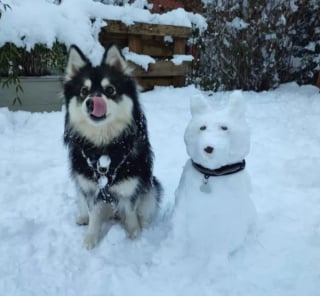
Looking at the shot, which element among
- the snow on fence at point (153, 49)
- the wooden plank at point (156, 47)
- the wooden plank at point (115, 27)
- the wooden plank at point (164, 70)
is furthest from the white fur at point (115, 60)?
the wooden plank at point (156, 47)

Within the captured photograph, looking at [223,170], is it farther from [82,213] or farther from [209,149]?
[82,213]

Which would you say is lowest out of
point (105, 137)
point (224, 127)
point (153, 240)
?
point (153, 240)

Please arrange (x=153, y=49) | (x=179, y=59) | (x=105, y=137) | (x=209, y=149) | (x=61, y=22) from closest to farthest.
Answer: (x=209, y=149) < (x=105, y=137) < (x=61, y=22) < (x=153, y=49) < (x=179, y=59)

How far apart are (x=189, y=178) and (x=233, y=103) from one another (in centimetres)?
45

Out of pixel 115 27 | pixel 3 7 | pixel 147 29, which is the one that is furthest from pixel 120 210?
pixel 147 29

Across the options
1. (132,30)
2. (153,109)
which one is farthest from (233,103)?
(132,30)

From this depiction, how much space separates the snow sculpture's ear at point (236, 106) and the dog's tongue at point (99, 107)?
63 centimetres

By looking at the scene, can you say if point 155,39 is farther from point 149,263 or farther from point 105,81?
point 149,263

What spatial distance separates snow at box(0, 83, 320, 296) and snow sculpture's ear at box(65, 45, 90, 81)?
0.93 m

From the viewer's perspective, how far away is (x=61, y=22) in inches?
155

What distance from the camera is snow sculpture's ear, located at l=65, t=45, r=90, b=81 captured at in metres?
1.82

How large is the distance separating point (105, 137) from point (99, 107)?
23cm

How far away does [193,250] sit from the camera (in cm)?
183

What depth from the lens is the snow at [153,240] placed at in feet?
5.42
